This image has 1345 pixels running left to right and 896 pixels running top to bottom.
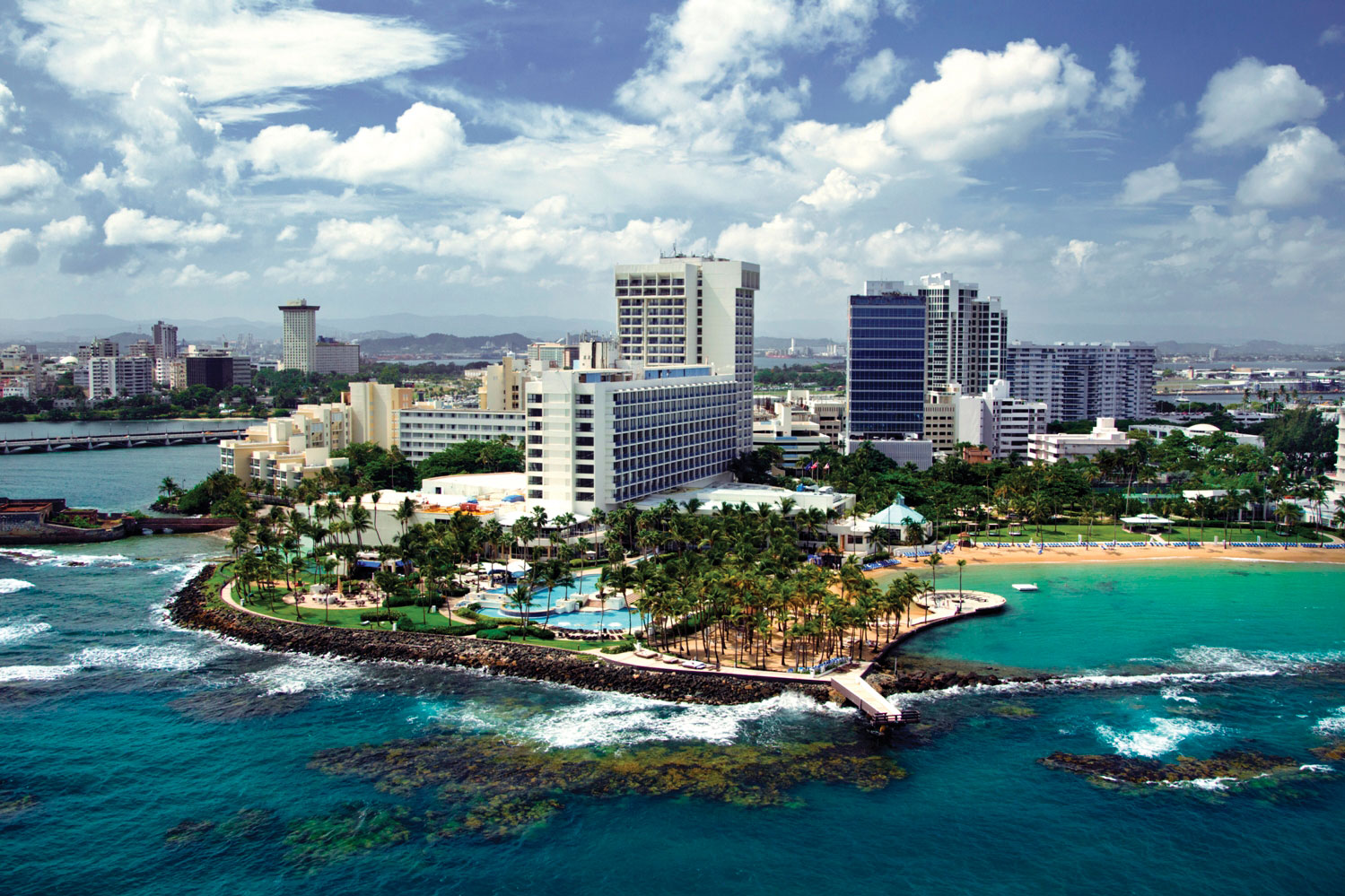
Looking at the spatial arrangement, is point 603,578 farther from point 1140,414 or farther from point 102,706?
point 1140,414

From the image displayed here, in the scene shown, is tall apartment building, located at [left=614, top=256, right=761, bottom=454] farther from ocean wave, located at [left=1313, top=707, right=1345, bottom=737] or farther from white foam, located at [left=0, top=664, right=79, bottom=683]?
ocean wave, located at [left=1313, top=707, right=1345, bottom=737]

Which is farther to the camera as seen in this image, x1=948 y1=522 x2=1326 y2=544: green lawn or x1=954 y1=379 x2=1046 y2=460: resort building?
x1=954 y1=379 x2=1046 y2=460: resort building

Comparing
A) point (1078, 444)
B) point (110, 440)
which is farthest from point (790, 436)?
point (110, 440)

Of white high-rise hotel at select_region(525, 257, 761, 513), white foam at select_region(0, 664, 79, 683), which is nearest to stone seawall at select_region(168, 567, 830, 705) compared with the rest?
white foam at select_region(0, 664, 79, 683)

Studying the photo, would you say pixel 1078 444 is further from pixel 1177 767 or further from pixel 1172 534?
pixel 1177 767

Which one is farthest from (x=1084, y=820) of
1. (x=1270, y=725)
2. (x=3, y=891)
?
(x=3, y=891)

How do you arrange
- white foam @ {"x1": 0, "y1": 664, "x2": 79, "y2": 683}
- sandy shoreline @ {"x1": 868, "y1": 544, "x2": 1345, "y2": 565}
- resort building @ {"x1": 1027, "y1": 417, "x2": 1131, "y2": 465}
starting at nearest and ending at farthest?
white foam @ {"x1": 0, "y1": 664, "x2": 79, "y2": 683} < sandy shoreline @ {"x1": 868, "y1": 544, "x2": 1345, "y2": 565} < resort building @ {"x1": 1027, "y1": 417, "x2": 1131, "y2": 465}
